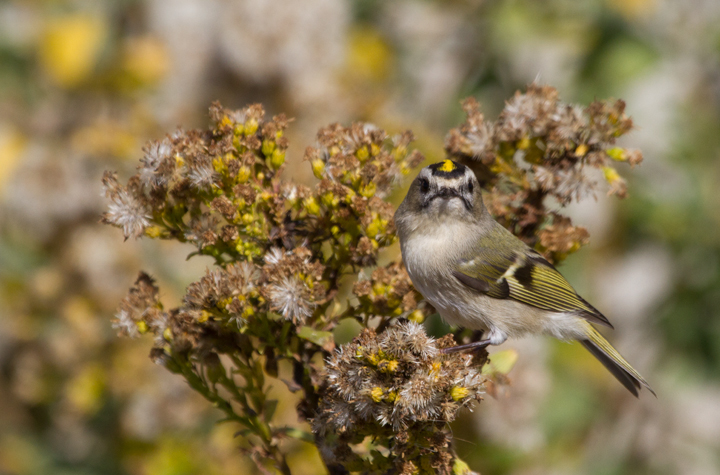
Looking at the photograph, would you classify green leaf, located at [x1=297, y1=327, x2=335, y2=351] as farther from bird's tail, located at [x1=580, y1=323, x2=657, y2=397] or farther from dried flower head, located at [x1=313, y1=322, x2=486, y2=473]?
bird's tail, located at [x1=580, y1=323, x2=657, y2=397]

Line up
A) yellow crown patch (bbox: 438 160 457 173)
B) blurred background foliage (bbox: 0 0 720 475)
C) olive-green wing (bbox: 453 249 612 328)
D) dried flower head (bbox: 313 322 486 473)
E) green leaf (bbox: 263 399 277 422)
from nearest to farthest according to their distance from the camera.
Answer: dried flower head (bbox: 313 322 486 473)
green leaf (bbox: 263 399 277 422)
yellow crown patch (bbox: 438 160 457 173)
olive-green wing (bbox: 453 249 612 328)
blurred background foliage (bbox: 0 0 720 475)

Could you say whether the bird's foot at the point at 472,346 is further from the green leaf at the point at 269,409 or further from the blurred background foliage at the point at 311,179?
the blurred background foliage at the point at 311,179

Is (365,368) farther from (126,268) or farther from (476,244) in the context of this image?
(126,268)

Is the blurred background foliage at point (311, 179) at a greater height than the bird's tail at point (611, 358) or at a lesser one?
greater

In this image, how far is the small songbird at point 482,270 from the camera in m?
2.32

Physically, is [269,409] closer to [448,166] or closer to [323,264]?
[323,264]

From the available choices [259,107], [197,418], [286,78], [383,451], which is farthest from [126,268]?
[383,451]

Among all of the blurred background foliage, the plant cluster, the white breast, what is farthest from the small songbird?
the blurred background foliage

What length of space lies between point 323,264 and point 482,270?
2.30 feet

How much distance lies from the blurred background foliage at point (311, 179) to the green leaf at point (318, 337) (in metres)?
1.20

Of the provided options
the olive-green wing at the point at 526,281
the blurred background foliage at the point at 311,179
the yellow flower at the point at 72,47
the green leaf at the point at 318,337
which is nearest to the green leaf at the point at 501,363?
the olive-green wing at the point at 526,281

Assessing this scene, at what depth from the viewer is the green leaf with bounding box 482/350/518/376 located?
7.22 ft

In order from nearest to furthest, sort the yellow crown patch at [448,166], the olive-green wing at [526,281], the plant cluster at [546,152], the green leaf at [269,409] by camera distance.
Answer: the green leaf at [269,409], the plant cluster at [546,152], the yellow crown patch at [448,166], the olive-green wing at [526,281]

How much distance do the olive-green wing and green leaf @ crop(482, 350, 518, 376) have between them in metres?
0.24
